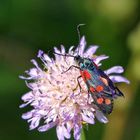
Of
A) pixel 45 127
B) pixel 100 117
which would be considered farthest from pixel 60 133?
pixel 100 117

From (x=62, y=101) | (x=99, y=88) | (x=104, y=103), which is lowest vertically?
(x=104, y=103)

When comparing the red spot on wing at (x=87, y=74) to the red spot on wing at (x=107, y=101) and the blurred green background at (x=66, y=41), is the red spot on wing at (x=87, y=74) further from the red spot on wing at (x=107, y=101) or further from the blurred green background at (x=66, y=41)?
the blurred green background at (x=66, y=41)

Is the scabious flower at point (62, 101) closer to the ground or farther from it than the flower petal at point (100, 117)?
farther from it

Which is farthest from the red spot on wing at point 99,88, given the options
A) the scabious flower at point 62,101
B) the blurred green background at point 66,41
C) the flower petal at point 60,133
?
the blurred green background at point 66,41

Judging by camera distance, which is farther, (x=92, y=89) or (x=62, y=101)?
(x=62, y=101)

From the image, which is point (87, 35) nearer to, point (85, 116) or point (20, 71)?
point (20, 71)

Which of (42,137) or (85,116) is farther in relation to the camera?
(42,137)

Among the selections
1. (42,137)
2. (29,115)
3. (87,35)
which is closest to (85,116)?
(29,115)

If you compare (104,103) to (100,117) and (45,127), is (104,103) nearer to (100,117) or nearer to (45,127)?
(100,117)
